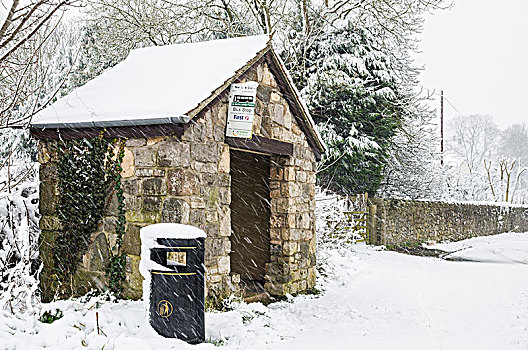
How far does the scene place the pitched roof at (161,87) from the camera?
577 cm

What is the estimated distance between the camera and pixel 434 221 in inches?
690

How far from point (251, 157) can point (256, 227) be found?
1130mm

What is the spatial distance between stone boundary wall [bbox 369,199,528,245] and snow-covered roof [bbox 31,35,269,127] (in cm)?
829

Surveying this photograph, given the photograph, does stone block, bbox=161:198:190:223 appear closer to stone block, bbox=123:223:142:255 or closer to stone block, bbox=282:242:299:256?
stone block, bbox=123:223:142:255

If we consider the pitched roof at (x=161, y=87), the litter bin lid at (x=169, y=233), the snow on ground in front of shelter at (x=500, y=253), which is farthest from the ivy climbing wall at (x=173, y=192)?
the snow on ground in front of shelter at (x=500, y=253)

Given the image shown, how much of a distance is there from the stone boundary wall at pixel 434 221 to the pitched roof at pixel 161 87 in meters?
6.96

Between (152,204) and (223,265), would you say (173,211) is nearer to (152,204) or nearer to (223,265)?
(152,204)

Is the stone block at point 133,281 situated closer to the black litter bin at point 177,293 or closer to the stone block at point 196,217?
the stone block at point 196,217

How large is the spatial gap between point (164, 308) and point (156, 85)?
3.04 metres

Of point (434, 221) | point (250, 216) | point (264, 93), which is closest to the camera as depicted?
point (264, 93)

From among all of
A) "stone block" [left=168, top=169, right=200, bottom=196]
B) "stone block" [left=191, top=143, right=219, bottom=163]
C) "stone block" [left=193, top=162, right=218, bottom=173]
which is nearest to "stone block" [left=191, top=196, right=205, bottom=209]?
"stone block" [left=168, top=169, right=200, bottom=196]

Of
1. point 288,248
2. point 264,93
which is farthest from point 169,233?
point 288,248

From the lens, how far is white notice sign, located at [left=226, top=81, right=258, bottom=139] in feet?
21.1

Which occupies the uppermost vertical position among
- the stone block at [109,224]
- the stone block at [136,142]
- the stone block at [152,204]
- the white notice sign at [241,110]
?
the white notice sign at [241,110]
